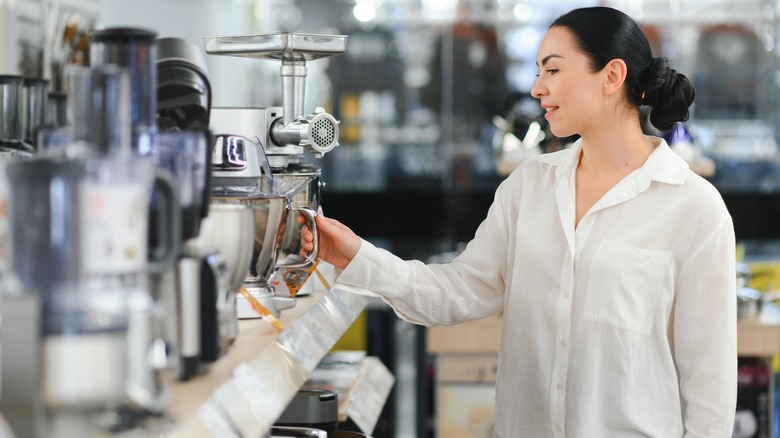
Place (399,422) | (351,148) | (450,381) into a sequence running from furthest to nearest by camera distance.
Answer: (351,148) → (399,422) → (450,381)

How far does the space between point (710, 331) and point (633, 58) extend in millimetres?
647

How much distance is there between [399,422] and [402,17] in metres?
2.80

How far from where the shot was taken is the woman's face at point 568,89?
2.41 m

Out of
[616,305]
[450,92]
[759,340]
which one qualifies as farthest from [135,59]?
[450,92]

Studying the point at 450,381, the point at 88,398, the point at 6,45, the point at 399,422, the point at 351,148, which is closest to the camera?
the point at 88,398

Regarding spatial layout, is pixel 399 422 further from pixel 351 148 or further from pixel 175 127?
pixel 175 127

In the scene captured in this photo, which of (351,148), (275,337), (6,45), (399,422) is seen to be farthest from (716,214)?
(351,148)

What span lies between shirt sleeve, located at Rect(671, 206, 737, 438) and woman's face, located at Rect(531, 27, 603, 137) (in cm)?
37

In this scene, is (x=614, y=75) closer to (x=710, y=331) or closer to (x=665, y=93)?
(x=665, y=93)

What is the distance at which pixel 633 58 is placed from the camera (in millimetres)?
2467

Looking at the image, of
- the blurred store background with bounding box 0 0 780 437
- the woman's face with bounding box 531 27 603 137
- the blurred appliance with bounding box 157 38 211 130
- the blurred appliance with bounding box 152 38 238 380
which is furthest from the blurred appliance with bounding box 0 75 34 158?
the blurred store background with bounding box 0 0 780 437

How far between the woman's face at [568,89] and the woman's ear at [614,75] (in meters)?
0.02

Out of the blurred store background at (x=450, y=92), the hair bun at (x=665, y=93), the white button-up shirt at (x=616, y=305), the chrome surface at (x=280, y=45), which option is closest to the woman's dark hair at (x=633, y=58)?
the hair bun at (x=665, y=93)

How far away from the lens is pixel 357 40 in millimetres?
7238
